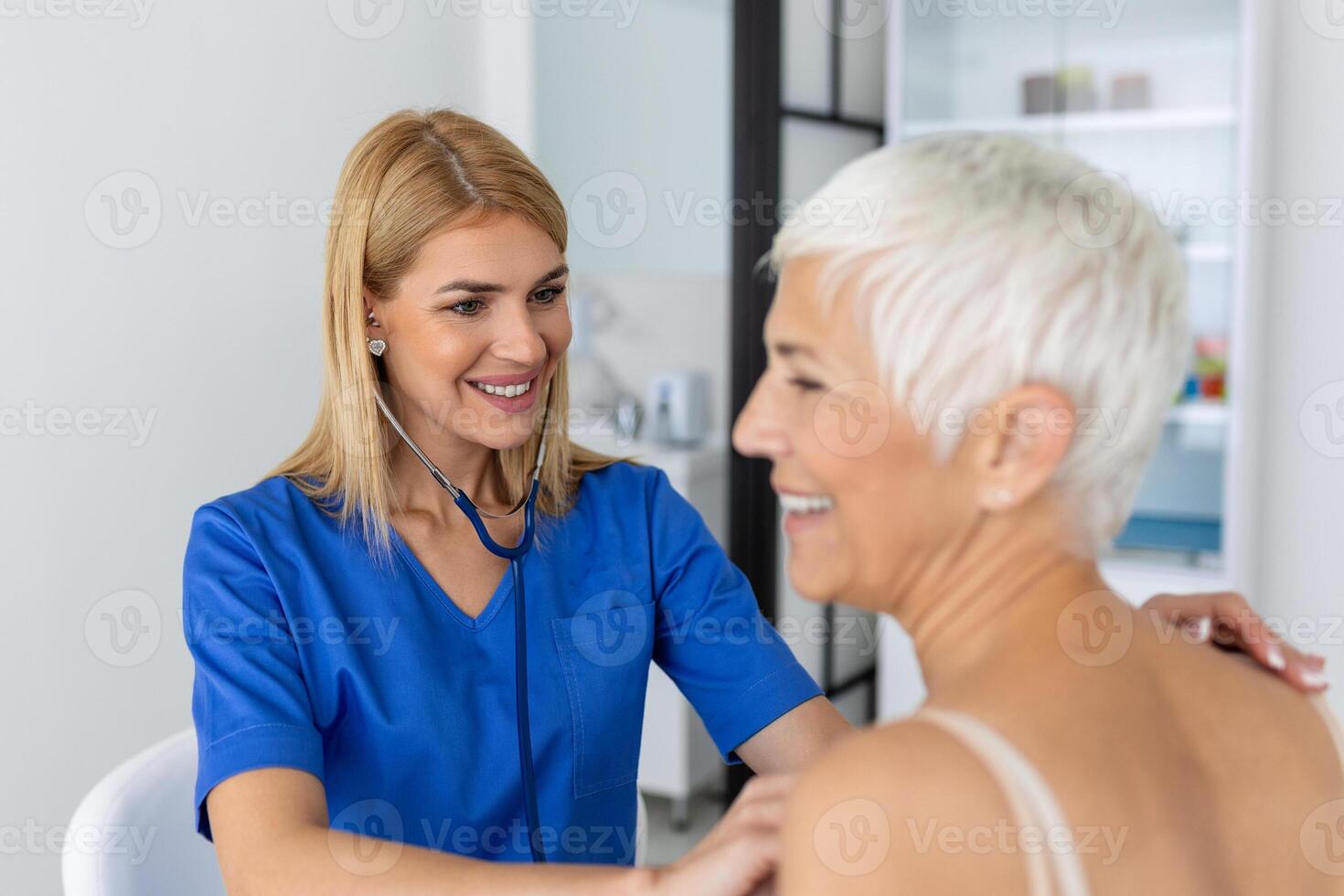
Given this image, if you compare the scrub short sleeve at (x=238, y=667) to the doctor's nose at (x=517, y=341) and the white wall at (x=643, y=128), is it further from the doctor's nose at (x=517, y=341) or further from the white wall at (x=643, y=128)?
the white wall at (x=643, y=128)

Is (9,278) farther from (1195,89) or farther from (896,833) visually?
(1195,89)

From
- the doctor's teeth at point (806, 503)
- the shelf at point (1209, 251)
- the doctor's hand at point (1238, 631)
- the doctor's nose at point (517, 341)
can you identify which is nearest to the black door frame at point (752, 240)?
the shelf at point (1209, 251)

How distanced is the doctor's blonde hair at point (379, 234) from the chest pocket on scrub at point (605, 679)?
22cm

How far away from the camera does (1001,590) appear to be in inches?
28.8

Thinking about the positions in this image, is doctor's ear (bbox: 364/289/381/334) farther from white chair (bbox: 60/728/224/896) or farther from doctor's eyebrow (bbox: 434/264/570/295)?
white chair (bbox: 60/728/224/896)

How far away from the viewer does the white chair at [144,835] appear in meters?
1.07

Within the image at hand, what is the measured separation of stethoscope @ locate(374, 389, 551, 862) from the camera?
1.25 m

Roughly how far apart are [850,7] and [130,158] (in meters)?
1.95

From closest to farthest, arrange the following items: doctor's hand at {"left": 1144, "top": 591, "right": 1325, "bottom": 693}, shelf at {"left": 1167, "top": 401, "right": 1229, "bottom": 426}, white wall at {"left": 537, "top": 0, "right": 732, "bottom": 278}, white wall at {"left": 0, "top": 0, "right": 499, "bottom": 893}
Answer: doctor's hand at {"left": 1144, "top": 591, "right": 1325, "bottom": 693}
white wall at {"left": 0, "top": 0, "right": 499, "bottom": 893}
shelf at {"left": 1167, "top": 401, "right": 1229, "bottom": 426}
white wall at {"left": 537, "top": 0, "right": 732, "bottom": 278}

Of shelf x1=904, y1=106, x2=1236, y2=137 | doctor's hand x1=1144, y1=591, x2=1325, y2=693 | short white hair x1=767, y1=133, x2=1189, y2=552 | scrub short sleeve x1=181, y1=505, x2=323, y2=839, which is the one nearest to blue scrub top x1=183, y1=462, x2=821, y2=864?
scrub short sleeve x1=181, y1=505, x2=323, y2=839

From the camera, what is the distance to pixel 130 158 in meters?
1.72

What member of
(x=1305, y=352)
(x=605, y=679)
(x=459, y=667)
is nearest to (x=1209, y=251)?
(x=1305, y=352)

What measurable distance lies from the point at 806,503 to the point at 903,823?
22 centimetres

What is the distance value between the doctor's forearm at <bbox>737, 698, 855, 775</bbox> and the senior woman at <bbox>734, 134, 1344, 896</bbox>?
1.75 feet
